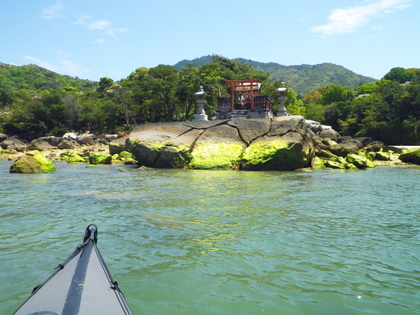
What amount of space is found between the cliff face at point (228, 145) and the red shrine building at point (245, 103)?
3.60 metres

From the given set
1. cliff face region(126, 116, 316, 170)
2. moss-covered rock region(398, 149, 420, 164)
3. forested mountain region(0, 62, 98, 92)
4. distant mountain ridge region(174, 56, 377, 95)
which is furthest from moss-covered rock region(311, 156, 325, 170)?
distant mountain ridge region(174, 56, 377, 95)

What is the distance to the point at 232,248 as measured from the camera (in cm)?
465

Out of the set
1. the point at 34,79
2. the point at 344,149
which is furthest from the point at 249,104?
the point at 34,79

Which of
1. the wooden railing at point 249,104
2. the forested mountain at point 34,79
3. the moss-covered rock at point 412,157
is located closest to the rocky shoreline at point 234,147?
the moss-covered rock at point 412,157

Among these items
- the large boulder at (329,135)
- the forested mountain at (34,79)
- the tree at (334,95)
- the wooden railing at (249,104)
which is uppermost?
the forested mountain at (34,79)

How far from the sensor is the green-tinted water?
323cm

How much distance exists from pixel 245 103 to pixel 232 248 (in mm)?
19690

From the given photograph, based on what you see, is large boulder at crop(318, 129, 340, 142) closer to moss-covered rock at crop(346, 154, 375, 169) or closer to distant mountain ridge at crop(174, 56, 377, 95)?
moss-covered rock at crop(346, 154, 375, 169)

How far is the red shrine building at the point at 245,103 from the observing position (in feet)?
71.7

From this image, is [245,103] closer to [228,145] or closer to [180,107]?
[228,145]

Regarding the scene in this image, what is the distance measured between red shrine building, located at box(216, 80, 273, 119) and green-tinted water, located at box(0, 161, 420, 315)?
13.3 m

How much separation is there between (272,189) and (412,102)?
104 feet

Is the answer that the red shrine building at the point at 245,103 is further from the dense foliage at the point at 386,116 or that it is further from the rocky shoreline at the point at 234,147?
the dense foliage at the point at 386,116

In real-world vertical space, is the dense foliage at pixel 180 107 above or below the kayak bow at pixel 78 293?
above
